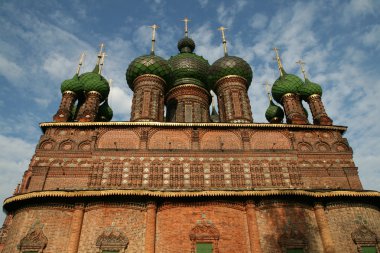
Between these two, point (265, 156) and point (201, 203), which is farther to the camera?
point (265, 156)

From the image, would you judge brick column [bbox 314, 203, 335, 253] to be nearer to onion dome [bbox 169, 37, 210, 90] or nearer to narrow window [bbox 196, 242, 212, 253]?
narrow window [bbox 196, 242, 212, 253]

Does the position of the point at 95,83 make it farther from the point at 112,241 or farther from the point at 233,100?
the point at 112,241

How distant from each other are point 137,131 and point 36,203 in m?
4.21

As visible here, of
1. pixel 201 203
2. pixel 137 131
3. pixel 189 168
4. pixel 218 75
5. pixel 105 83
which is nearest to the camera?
pixel 201 203

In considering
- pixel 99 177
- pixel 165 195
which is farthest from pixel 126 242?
pixel 99 177

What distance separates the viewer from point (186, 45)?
2144cm

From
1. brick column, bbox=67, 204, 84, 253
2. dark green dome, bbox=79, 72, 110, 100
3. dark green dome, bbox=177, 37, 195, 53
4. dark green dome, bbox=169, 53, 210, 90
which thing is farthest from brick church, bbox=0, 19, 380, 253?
dark green dome, bbox=177, 37, 195, 53

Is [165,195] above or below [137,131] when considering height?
below

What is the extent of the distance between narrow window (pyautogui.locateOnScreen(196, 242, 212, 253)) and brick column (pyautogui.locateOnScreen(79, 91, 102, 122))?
23.7 ft

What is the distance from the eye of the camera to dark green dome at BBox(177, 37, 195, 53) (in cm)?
2136

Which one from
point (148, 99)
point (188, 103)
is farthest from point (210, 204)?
point (188, 103)

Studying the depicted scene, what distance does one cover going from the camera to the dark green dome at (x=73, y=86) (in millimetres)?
15531

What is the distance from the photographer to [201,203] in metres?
11.0

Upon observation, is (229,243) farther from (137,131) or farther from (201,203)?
(137,131)
